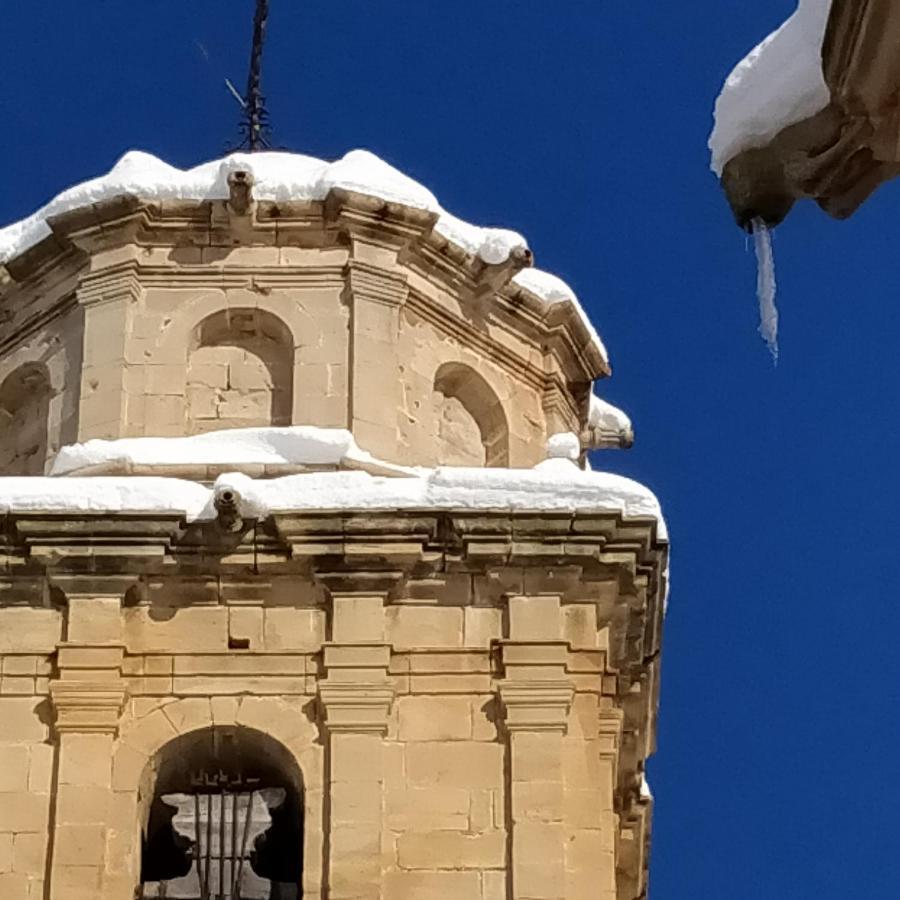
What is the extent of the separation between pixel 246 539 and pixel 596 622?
202cm

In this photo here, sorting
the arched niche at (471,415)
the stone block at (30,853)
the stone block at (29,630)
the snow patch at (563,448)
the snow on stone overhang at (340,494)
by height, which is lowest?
the stone block at (30,853)

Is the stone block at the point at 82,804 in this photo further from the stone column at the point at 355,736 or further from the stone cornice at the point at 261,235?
the stone cornice at the point at 261,235

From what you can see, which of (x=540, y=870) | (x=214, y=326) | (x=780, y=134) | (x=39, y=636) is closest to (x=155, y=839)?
(x=39, y=636)

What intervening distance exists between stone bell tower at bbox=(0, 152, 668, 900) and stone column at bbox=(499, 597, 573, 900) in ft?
0.04

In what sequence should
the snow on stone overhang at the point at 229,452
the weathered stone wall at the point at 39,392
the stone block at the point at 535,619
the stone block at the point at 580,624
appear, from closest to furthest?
1. the stone block at the point at 535,619
2. the stone block at the point at 580,624
3. the snow on stone overhang at the point at 229,452
4. the weathered stone wall at the point at 39,392

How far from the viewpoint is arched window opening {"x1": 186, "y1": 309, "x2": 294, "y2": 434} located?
708 inches

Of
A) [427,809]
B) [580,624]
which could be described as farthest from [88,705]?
[580,624]

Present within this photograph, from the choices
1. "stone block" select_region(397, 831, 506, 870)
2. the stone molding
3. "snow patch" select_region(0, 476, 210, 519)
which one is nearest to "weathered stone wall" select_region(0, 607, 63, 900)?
"snow patch" select_region(0, 476, 210, 519)

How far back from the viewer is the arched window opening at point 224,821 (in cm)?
1602

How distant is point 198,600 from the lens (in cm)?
1645

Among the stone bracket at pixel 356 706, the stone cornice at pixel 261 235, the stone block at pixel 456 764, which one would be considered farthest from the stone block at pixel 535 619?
the stone cornice at pixel 261 235

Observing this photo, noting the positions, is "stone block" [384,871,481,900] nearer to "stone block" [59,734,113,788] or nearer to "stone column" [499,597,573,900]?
"stone column" [499,597,573,900]

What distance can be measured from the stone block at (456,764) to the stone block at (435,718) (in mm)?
54

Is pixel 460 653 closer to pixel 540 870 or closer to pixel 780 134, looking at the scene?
pixel 540 870
